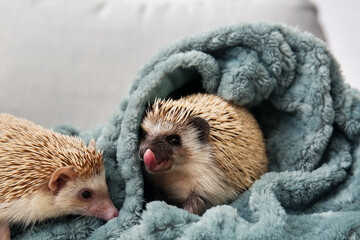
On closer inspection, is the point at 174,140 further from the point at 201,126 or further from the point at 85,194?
the point at 85,194

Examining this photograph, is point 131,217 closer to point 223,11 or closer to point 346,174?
point 346,174

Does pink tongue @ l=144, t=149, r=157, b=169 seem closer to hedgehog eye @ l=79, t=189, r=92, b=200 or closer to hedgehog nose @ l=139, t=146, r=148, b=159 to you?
hedgehog nose @ l=139, t=146, r=148, b=159

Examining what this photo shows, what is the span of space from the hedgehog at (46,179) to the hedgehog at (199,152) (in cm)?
18

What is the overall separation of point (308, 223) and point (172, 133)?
0.48 meters

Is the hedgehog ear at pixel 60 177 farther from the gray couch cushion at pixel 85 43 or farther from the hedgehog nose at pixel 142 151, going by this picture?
the gray couch cushion at pixel 85 43

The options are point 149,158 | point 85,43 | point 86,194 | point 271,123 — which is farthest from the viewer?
point 85,43

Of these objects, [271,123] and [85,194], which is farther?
[271,123]

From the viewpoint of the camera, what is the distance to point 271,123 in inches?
54.9

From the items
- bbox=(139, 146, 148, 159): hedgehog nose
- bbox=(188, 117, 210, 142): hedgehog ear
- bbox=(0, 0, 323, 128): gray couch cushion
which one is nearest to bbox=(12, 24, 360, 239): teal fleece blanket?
bbox=(139, 146, 148, 159): hedgehog nose

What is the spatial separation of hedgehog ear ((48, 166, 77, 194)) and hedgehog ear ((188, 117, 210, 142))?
396 millimetres

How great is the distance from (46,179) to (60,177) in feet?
0.14

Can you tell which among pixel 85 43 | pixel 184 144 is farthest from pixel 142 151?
pixel 85 43

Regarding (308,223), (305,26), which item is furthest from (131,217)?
(305,26)

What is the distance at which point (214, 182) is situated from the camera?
114 cm
